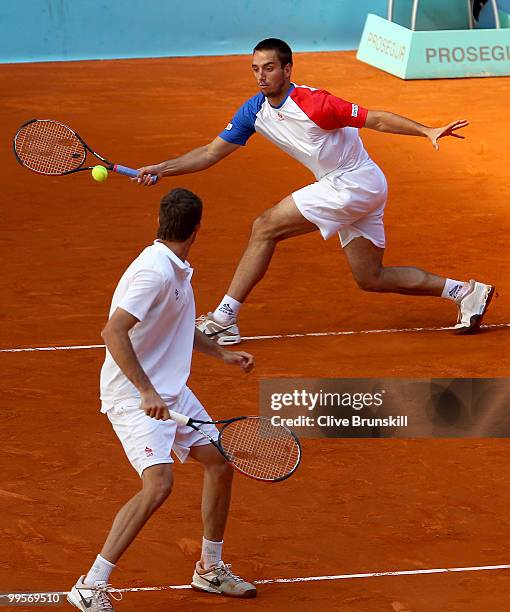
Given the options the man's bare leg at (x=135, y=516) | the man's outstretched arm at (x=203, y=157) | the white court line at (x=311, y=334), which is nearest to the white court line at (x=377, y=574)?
the man's bare leg at (x=135, y=516)

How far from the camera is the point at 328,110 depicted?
7.61 m

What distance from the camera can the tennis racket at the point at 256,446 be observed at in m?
5.18

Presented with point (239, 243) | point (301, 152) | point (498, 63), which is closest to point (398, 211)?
point (239, 243)

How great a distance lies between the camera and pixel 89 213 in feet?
36.3

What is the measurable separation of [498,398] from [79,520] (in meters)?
2.67

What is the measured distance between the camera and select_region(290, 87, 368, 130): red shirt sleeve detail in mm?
7582

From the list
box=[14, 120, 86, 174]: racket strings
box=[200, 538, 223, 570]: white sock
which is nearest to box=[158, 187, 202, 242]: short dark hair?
box=[200, 538, 223, 570]: white sock

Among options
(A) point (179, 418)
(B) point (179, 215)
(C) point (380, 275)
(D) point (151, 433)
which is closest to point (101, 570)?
(D) point (151, 433)

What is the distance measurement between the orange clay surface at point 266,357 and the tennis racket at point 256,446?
506 millimetres

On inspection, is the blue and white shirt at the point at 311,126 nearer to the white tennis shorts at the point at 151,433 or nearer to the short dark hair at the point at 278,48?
the short dark hair at the point at 278,48

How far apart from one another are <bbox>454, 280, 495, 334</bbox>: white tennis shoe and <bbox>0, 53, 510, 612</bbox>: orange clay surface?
117 millimetres

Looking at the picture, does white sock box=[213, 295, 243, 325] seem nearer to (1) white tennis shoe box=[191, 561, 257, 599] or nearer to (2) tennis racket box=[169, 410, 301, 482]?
(2) tennis racket box=[169, 410, 301, 482]

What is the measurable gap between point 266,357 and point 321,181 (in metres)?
1.14

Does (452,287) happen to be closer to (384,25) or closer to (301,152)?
(301,152)
